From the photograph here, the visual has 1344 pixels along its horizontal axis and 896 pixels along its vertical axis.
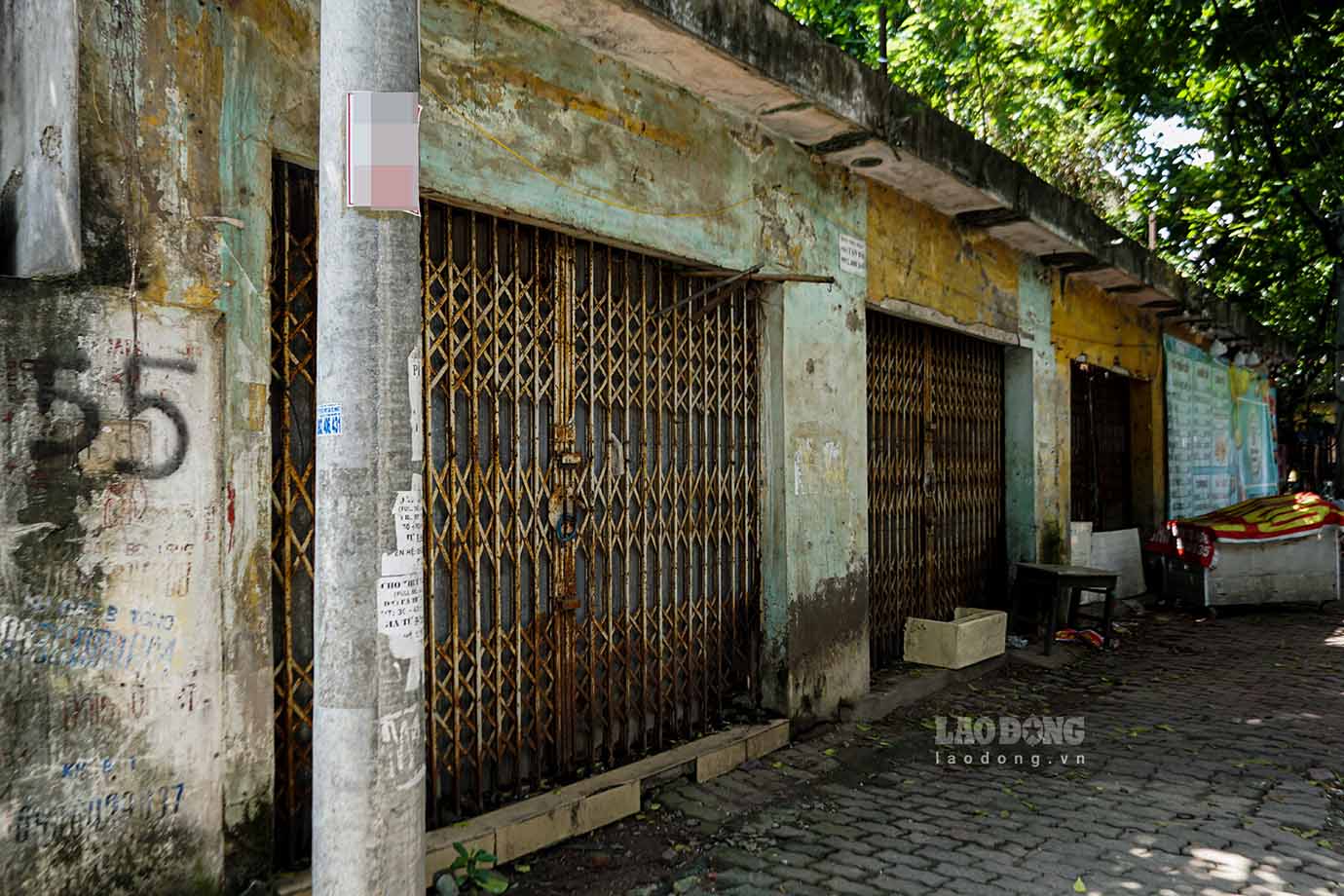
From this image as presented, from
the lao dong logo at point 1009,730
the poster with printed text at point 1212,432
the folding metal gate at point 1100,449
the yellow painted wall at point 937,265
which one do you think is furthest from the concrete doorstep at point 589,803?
the poster with printed text at point 1212,432

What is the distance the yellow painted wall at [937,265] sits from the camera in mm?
6938

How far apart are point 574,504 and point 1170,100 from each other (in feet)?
38.6

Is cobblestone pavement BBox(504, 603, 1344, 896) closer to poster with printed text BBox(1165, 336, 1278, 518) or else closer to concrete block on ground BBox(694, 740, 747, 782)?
concrete block on ground BBox(694, 740, 747, 782)

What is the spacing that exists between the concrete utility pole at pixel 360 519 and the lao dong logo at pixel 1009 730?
14.1 ft

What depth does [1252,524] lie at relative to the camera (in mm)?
10336

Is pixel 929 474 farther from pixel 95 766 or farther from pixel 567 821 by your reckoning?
pixel 95 766

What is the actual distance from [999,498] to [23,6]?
8400mm

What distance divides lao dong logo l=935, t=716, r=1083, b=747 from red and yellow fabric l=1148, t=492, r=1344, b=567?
17.5 ft

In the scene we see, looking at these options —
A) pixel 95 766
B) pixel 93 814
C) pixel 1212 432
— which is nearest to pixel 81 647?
pixel 95 766

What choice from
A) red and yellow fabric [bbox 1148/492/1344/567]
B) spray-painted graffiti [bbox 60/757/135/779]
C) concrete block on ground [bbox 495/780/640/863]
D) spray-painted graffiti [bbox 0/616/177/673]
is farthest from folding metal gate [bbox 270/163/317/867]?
red and yellow fabric [bbox 1148/492/1344/567]

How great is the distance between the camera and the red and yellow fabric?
10.2 meters

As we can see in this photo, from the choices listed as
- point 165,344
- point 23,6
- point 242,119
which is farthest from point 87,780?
point 23,6

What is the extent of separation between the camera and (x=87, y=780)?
282cm
